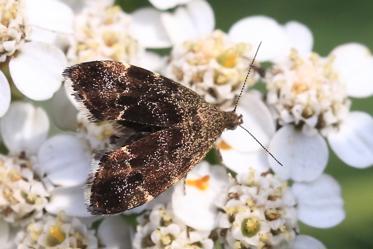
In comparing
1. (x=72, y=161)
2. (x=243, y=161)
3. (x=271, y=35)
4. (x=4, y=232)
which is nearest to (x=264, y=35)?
(x=271, y=35)

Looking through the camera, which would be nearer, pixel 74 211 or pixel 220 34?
pixel 74 211

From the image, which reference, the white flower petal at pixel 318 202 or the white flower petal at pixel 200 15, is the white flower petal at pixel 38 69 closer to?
the white flower petal at pixel 200 15

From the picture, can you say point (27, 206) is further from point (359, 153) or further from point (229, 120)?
point (359, 153)

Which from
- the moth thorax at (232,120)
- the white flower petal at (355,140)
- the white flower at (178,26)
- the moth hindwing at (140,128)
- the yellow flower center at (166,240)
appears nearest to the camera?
the moth hindwing at (140,128)

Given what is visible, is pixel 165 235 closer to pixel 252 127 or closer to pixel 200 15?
pixel 252 127

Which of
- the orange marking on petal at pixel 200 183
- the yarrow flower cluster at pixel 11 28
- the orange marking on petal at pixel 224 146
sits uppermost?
the yarrow flower cluster at pixel 11 28

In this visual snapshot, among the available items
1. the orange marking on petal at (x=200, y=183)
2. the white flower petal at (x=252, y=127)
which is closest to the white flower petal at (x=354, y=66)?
the white flower petal at (x=252, y=127)

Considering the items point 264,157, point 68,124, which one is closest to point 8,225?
point 68,124
